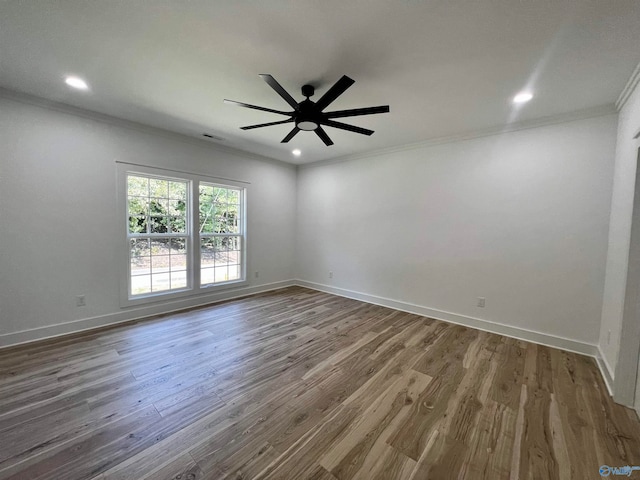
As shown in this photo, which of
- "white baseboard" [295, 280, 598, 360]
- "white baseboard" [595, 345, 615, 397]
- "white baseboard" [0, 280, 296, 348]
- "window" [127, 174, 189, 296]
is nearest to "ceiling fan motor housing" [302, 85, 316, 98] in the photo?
"window" [127, 174, 189, 296]

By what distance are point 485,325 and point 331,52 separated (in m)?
3.59

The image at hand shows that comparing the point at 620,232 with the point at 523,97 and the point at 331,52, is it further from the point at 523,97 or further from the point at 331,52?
the point at 331,52

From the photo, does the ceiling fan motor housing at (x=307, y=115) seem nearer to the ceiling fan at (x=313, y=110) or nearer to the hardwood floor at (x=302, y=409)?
the ceiling fan at (x=313, y=110)

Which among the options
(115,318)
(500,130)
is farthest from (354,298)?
(115,318)

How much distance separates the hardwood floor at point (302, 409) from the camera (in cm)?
143

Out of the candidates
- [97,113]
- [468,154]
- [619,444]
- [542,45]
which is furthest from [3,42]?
[619,444]

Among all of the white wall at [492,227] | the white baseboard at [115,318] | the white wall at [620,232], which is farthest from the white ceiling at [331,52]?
the white baseboard at [115,318]

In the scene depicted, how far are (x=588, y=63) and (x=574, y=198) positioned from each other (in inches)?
57.2

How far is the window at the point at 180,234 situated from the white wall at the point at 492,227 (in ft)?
6.66

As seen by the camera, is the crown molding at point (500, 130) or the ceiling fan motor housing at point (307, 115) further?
the crown molding at point (500, 130)

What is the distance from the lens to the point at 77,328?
120 inches

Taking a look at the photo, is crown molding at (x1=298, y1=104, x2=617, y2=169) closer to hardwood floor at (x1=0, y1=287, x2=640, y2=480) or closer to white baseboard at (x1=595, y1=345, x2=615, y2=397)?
white baseboard at (x1=595, y1=345, x2=615, y2=397)

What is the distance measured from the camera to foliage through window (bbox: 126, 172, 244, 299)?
141 inches

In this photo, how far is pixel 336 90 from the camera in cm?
186
